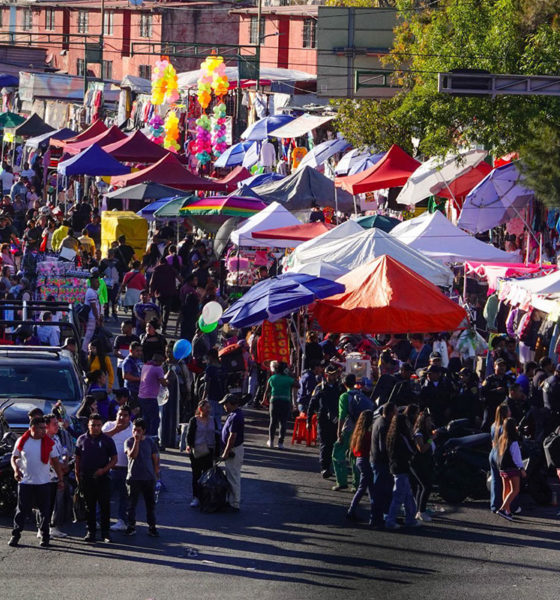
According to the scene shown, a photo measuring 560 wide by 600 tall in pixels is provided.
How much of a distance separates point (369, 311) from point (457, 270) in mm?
8767

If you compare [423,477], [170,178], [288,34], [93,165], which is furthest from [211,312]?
[288,34]

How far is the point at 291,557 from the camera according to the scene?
13477 millimetres

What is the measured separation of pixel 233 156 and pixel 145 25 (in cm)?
4283

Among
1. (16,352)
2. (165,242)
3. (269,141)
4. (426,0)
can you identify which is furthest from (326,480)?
(426,0)

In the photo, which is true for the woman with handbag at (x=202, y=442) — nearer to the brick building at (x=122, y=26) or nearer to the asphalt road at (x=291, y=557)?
the asphalt road at (x=291, y=557)

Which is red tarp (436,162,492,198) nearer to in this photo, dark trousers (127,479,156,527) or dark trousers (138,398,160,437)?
dark trousers (138,398,160,437)

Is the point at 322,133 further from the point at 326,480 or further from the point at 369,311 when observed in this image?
the point at 326,480

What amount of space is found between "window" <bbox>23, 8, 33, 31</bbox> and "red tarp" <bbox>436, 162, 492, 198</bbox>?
239ft

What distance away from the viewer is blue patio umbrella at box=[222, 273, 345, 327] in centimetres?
2038

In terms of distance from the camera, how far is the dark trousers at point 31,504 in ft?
44.5

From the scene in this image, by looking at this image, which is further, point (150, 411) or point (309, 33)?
point (309, 33)

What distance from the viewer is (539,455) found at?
16.5m

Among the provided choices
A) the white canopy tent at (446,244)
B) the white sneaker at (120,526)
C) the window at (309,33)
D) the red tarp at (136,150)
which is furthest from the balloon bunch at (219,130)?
the white sneaker at (120,526)

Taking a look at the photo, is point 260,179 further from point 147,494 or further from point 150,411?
point 147,494
